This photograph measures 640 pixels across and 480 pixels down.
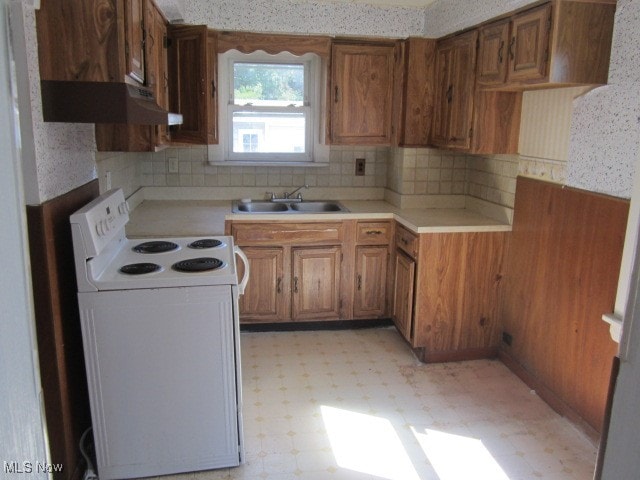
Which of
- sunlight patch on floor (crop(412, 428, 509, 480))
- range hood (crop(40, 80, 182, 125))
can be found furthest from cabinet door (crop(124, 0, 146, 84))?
sunlight patch on floor (crop(412, 428, 509, 480))

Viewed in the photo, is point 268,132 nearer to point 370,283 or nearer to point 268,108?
point 268,108

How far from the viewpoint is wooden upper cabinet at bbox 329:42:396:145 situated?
374 centimetres

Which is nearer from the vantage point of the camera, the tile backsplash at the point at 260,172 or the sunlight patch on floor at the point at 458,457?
the sunlight patch on floor at the point at 458,457

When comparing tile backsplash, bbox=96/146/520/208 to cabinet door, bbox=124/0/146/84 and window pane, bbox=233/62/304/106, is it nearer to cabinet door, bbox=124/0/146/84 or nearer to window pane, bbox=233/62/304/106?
window pane, bbox=233/62/304/106

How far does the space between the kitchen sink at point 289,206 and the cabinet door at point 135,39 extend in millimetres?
1551

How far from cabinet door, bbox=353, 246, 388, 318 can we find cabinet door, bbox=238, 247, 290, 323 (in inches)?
20.9

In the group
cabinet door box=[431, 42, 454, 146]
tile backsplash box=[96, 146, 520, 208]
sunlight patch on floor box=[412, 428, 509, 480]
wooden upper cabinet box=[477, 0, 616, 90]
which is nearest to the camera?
→ sunlight patch on floor box=[412, 428, 509, 480]

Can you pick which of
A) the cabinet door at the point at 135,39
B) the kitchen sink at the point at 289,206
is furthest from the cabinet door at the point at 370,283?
the cabinet door at the point at 135,39

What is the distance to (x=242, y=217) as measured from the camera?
3.58 m

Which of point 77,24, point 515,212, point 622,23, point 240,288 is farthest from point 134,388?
point 622,23

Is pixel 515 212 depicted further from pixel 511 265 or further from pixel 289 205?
pixel 289 205

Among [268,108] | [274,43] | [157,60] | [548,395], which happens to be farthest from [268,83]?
[548,395]

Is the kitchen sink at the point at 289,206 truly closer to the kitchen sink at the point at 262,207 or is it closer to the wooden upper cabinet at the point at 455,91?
the kitchen sink at the point at 262,207

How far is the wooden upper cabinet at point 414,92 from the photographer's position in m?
3.68
